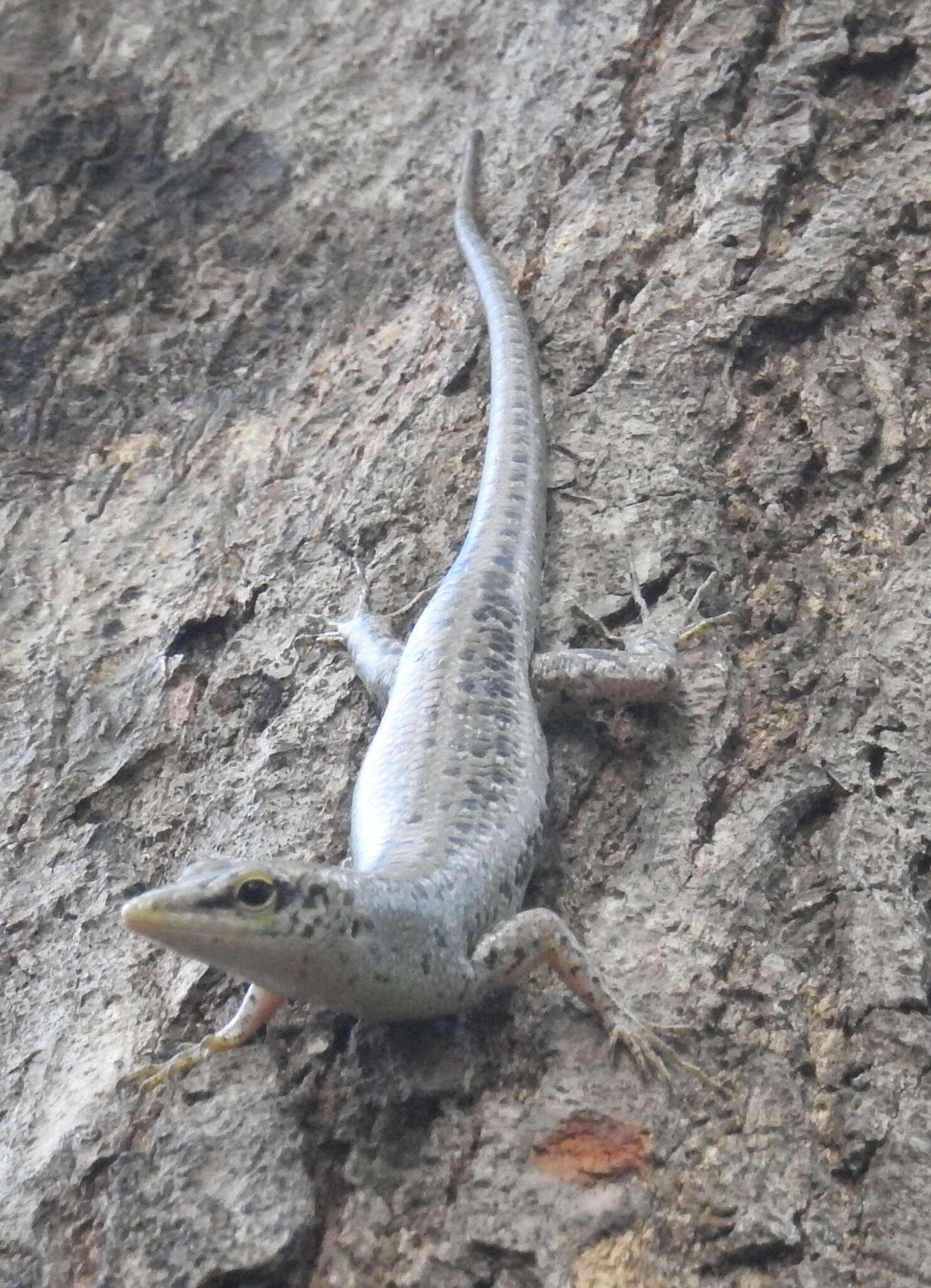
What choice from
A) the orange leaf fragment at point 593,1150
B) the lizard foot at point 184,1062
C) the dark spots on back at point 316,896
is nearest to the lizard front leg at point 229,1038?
the lizard foot at point 184,1062

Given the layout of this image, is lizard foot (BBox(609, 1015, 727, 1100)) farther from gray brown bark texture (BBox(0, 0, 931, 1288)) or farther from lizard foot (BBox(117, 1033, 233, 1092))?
lizard foot (BBox(117, 1033, 233, 1092))

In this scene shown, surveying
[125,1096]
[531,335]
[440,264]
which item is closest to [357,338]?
[440,264]

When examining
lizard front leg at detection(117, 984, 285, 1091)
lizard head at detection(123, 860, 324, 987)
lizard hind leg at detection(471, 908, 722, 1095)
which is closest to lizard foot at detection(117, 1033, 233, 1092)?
lizard front leg at detection(117, 984, 285, 1091)

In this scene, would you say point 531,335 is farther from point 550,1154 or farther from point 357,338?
point 550,1154

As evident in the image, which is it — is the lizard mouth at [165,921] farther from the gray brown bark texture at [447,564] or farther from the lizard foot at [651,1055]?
the lizard foot at [651,1055]

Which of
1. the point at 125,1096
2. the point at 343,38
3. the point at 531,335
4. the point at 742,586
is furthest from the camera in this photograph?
the point at 343,38

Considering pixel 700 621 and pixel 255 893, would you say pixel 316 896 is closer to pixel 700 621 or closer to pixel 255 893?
pixel 255 893
